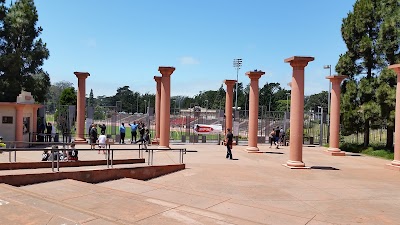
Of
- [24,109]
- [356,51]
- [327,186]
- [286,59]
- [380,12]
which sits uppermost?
[380,12]

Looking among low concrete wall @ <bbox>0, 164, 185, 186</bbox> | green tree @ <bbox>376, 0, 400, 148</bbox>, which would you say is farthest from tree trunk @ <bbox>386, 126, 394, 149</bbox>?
low concrete wall @ <bbox>0, 164, 185, 186</bbox>

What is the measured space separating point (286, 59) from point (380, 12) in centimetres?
1239

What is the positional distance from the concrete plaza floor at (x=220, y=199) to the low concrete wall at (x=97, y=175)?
31 centimetres

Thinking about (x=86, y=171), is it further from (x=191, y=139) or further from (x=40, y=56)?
(x=40, y=56)

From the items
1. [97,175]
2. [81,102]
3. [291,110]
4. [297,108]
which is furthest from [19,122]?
[297,108]

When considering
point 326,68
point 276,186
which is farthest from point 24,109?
point 326,68

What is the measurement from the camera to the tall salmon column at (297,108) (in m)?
15.4

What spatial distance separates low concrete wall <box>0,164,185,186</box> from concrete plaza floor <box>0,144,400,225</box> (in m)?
0.31

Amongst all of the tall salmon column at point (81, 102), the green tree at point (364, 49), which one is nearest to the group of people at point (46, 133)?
the tall salmon column at point (81, 102)

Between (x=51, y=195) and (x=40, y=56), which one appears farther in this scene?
(x=40, y=56)

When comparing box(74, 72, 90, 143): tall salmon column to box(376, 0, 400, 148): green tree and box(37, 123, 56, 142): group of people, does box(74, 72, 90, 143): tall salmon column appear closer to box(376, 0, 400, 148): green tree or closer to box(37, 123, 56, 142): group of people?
box(37, 123, 56, 142): group of people

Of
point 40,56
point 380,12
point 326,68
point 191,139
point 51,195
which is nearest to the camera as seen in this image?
point 51,195

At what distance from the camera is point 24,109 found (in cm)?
2069

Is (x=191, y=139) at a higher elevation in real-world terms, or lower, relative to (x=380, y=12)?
lower
